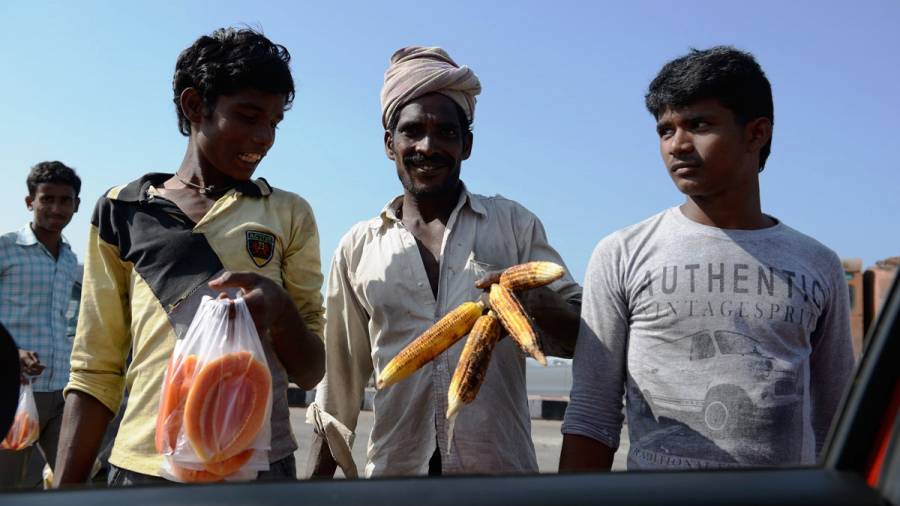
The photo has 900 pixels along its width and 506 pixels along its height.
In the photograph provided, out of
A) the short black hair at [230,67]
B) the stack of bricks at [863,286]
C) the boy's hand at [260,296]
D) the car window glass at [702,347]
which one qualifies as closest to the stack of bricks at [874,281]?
the stack of bricks at [863,286]

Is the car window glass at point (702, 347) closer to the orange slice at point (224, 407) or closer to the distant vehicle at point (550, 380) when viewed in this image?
the orange slice at point (224, 407)

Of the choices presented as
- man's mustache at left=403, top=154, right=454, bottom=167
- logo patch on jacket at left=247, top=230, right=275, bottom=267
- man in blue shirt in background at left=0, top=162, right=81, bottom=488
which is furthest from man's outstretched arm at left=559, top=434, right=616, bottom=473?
man in blue shirt in background at left=0, top=162, right=81, bottom=488

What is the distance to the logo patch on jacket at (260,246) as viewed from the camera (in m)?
2.66

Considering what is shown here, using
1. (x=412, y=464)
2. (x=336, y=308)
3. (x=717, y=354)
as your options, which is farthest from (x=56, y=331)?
(x=717, y=354)

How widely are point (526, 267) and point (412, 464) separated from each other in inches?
39.2

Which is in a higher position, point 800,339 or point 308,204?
point 308,204

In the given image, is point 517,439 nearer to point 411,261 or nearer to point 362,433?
point 411,261

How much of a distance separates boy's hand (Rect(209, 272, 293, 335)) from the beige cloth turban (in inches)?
49.8

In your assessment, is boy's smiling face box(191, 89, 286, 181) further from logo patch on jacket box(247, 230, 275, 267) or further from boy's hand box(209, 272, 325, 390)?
boy's hand box(209, 272, 325, 390)

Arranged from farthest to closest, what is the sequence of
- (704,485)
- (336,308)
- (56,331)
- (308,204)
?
(56,331)
(336,308)
(308,204)
(704,485)

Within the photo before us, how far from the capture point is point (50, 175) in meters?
6.23

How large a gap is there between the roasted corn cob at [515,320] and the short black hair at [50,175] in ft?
15.3

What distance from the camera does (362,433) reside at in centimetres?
1088

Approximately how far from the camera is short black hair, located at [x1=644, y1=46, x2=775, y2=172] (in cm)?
256
